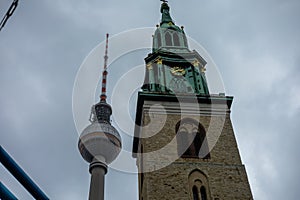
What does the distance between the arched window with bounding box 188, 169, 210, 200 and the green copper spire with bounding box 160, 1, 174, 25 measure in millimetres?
17694

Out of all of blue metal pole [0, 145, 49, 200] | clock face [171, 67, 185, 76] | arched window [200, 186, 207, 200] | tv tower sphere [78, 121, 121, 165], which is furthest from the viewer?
clock face [171, 67, 185, 76]

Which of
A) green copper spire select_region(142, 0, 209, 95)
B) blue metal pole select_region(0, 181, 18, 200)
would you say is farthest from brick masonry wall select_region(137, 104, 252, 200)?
blue metal pole select_region(0, 181, 18, 200)

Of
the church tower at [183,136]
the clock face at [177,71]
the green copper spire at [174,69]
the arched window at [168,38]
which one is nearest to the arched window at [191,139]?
the church tower at [183,136]

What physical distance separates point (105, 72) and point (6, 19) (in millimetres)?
24621

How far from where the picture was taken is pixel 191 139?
935 inches

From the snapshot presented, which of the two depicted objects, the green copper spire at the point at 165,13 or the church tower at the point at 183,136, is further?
the green copper spire at the point at 165,13

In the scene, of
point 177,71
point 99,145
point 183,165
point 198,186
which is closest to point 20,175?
point 198,186

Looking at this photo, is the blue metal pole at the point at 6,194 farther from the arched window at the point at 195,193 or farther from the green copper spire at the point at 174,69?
the green copper spire at the point at 174,69

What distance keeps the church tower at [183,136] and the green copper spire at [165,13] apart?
6.15 meters

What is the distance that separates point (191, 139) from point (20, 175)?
16622 millimetres

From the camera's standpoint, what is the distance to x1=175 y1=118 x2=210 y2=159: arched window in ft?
74.5

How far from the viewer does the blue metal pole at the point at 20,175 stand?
7301 mm

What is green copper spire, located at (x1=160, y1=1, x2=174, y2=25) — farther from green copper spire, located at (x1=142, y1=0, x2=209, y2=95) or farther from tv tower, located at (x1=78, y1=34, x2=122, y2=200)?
tv tower, located at (x1=78, y1=34, x2=122, y2=200)

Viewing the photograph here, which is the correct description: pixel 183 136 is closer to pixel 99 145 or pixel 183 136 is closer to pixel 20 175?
pixel 99 145
